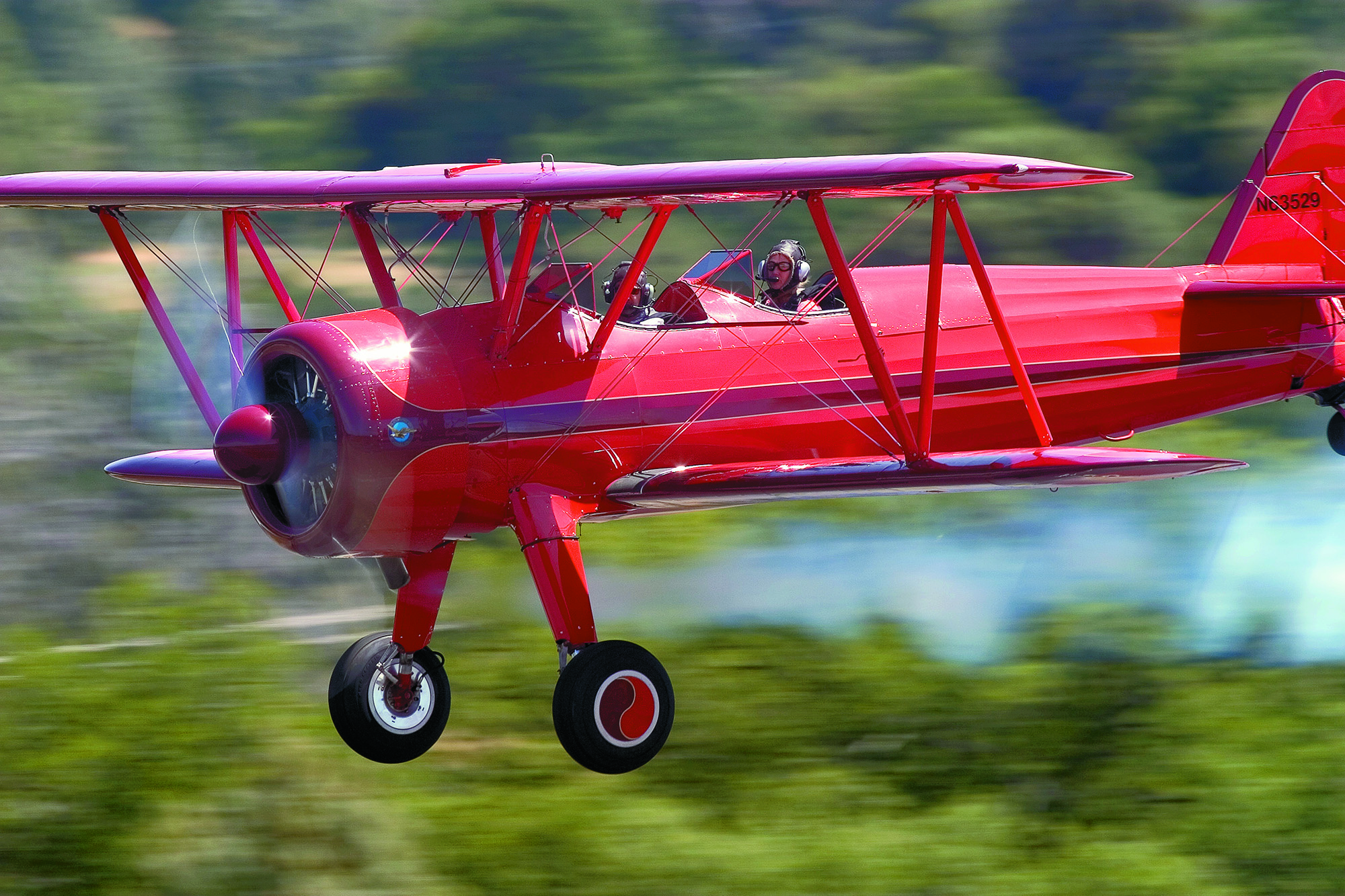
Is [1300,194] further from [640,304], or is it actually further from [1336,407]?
[640,304]

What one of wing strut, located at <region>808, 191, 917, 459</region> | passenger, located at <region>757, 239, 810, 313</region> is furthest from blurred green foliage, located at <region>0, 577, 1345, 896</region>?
wing strut, located at <region>808, 191, 917, 459</region>

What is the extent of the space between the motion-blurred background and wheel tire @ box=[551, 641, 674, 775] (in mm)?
4262

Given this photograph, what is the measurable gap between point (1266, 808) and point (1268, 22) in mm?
32822

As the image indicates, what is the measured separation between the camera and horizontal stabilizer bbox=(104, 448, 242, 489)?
1008cm

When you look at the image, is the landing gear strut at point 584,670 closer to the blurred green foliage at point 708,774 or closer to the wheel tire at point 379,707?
the wheel tire at point 379,707

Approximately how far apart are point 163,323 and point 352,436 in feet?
8.10

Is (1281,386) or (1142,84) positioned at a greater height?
(1142,84)

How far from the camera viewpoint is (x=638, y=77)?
155 feet

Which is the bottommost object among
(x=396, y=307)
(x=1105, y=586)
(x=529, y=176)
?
(x=1105, y=586)

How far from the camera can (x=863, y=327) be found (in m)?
8.52

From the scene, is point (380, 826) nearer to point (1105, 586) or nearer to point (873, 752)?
point (873, 752)

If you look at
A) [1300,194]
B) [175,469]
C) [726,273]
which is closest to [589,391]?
[726,273]

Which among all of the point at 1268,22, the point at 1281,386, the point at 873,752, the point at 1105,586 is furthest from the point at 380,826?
the point at 1268,22

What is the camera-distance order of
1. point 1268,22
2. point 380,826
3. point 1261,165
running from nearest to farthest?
point 1261,165, point 380,826, point 1268,22
